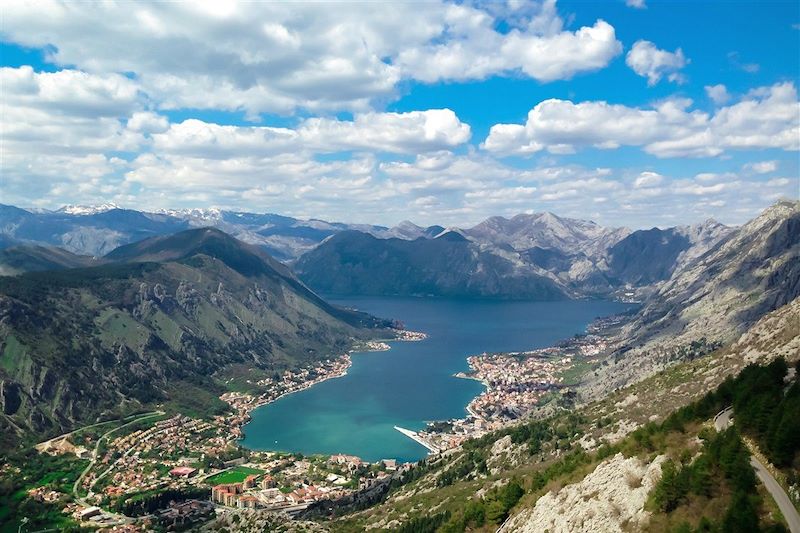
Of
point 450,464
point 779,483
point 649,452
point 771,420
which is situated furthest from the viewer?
point 450,464

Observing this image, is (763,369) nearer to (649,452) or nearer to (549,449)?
(649,452)

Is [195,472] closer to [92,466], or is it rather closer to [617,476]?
[92,466]

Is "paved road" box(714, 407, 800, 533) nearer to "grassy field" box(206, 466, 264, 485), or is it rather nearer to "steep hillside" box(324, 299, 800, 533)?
"steep hillside" box(324, 299, 800, 533)

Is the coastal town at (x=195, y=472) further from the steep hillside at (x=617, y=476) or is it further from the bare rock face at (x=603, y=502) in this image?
the bare rock face at (x=603, y=502)

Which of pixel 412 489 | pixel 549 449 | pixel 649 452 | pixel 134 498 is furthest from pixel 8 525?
pixel 649 452

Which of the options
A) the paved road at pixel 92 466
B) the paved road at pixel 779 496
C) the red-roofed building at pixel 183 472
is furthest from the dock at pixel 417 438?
the paved road at pixel 779 496

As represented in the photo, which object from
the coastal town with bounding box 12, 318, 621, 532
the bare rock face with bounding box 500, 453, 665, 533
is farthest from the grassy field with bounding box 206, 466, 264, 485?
the bare rock face with bounding box 500, 453, 665, 533
